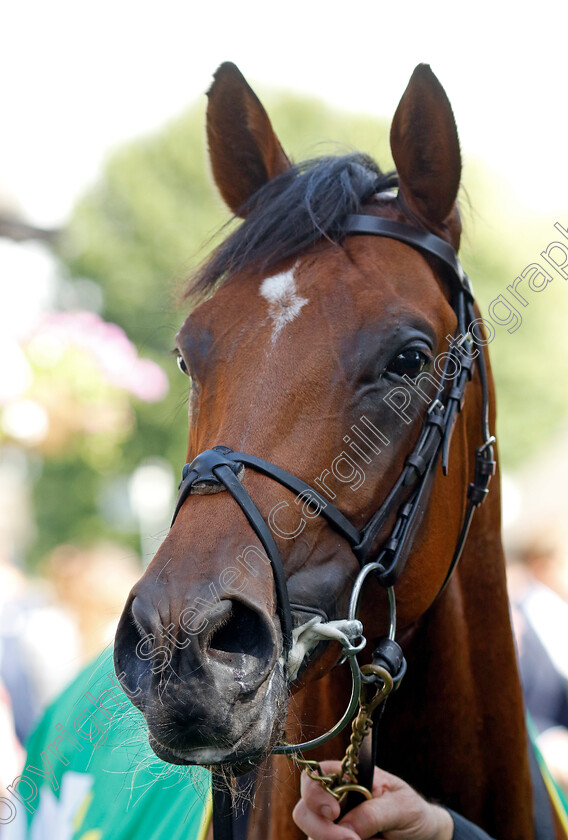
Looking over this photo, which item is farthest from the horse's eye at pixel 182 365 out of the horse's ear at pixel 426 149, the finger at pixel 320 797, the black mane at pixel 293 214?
the finger at pixel 320 797

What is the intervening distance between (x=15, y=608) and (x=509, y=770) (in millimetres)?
4108

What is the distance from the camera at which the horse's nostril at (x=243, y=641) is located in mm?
1456

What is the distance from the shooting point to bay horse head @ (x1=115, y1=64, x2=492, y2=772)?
1.47 m

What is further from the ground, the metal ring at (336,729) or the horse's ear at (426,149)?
the horse's ear at (426,149)

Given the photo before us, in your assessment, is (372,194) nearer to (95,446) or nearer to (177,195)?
(95,446)

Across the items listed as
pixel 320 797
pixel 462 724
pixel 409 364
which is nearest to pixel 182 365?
pixel 409 364

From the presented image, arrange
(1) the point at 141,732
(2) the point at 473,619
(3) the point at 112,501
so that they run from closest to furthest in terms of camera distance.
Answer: (1) the point at 141,732 < (2) the point at 473,619 < (3) the point at 112,501

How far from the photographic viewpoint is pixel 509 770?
218 centimetres

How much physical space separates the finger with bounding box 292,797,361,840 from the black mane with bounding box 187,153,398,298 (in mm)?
1452

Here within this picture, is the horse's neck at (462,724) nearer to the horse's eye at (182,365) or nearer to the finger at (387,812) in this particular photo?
the finger at (387,812)

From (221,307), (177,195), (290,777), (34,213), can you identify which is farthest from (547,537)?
(34,213)

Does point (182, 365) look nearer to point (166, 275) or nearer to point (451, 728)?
point (451, 728)

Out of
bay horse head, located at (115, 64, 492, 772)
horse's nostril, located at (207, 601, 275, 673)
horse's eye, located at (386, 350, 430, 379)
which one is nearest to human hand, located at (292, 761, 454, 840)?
bay horse head, located at (115, 64, 492, 772)

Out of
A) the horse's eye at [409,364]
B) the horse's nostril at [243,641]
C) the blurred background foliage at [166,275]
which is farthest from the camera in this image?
the blurred background foliage at [166,275]
